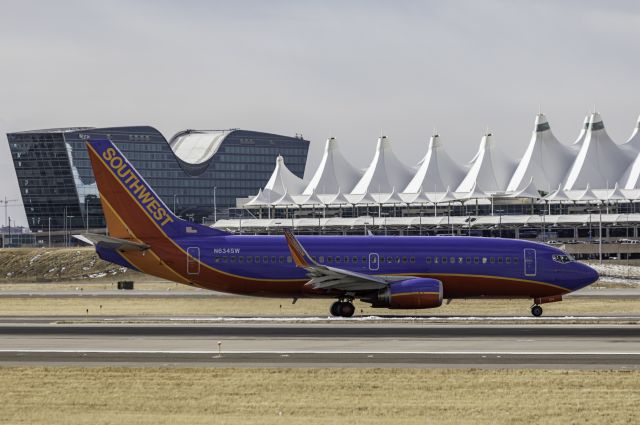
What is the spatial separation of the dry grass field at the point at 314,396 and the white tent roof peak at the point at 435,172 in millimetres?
132602

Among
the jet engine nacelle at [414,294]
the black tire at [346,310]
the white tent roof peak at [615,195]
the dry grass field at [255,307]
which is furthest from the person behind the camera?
the white tent roof peak at [615,195]

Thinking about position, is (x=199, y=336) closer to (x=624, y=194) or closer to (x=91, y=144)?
(x=91, y=144)

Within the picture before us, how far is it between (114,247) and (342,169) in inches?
4902

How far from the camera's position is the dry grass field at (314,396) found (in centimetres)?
2414

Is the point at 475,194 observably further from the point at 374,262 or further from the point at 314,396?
the point at 314,396

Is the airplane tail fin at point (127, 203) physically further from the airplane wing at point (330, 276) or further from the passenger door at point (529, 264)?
the passenger door at point (529, 264)

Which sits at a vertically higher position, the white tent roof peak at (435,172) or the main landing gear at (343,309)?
the white tent roof peak at (435,172)

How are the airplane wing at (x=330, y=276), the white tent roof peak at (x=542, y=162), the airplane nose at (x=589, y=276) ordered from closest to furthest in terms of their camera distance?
the airplane wing at (x=330, y=276)
the airplane nose at (x=589, y=276)
the white tent roof peak at (x=542, y=162)

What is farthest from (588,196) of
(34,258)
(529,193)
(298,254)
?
(298,254)

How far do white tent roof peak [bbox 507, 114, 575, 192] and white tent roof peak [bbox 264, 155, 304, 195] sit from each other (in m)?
34.7

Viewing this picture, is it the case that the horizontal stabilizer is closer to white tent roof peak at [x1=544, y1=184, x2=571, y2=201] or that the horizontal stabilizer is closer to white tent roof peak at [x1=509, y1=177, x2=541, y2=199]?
white tent roof peak at [x1=509, y1=177, x2=541, y2=199]

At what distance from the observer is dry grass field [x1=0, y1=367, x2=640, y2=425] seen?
24141 mm

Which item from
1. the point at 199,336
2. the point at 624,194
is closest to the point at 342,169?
the point at 624,194

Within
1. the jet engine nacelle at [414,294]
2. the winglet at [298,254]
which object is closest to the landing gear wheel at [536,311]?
the jet engine nacelle at [414,294]
